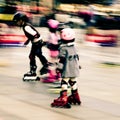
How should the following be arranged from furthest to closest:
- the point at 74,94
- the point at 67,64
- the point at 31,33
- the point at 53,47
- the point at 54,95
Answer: the point at 31,33 < the point at 53,47 < the point at 54,95 < the point at 74,94 < the point at 67,64

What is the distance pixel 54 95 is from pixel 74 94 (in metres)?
1.17

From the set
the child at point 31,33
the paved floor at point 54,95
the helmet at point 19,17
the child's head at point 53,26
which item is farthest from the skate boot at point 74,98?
the helmet at point 19,17

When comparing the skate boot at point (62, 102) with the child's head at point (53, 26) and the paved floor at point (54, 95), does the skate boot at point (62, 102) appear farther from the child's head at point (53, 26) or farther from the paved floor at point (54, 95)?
the child's head at point (53, 26)

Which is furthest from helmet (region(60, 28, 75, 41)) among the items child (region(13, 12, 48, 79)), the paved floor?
child (region(13, 12, 48, 79))

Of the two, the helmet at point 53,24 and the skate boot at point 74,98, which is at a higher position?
the helmet at point 53,24

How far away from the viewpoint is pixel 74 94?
9711 millimetres

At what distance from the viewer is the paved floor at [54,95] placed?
28.7 ft

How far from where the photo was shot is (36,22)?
37188 mm

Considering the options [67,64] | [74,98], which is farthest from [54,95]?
[67,64]

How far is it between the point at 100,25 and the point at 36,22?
10940mm

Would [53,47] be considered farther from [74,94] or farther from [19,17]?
[74,94]

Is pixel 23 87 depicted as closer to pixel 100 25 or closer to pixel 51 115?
pixel 51 115

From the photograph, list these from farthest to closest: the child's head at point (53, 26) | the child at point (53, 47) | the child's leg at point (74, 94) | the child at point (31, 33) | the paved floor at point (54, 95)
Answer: the child at point (31, 33) → the child's head at point (53, 26) → the child at point (53, 47) → the child's leg at point (74, 94) → the paved floor at point (54, 95)

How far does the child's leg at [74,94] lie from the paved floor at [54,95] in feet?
0.50
